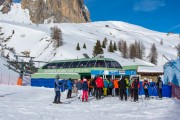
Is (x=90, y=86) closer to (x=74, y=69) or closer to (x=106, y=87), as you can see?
(x=106, y=87)

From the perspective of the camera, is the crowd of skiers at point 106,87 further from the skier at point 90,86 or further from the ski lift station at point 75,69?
the ski lift station at point 75,69

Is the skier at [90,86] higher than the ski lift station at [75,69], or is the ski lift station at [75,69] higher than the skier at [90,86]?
the ski lift station at [75,69]

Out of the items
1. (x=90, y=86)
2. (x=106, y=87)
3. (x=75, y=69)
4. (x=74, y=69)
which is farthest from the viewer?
(x=74, y=69)

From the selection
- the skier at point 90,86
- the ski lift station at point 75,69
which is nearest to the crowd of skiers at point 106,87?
the skier at point 90,86

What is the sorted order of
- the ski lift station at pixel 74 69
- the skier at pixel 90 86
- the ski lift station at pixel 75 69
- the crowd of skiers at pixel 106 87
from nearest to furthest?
the crowd of skiers at pixel 106 87 → the skier at pixel 90 86 → the ski lift station at pixel 75 69 → the ski lift station at pixel 74 69

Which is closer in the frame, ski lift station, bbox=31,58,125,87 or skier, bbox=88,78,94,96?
skier, bbox=88,78,94,96

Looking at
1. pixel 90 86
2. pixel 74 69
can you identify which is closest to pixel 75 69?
pixel 74 69

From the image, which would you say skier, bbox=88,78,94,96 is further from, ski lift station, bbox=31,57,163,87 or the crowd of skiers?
ski lift station, bbox=31,57,163,87

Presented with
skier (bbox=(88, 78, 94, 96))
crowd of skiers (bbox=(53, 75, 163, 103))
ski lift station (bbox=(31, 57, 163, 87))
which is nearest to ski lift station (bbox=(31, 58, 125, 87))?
ski lift station (bbox=(31, 57, 163, 87))

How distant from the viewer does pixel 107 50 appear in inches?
4358

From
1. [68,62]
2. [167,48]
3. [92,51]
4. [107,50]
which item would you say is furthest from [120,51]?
[68,62]

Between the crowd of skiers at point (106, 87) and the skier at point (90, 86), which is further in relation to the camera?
the skier at point (90, 86)

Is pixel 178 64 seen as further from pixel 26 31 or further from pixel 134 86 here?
pixel 26 31

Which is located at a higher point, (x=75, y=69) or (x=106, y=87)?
(x=75, y=69)
